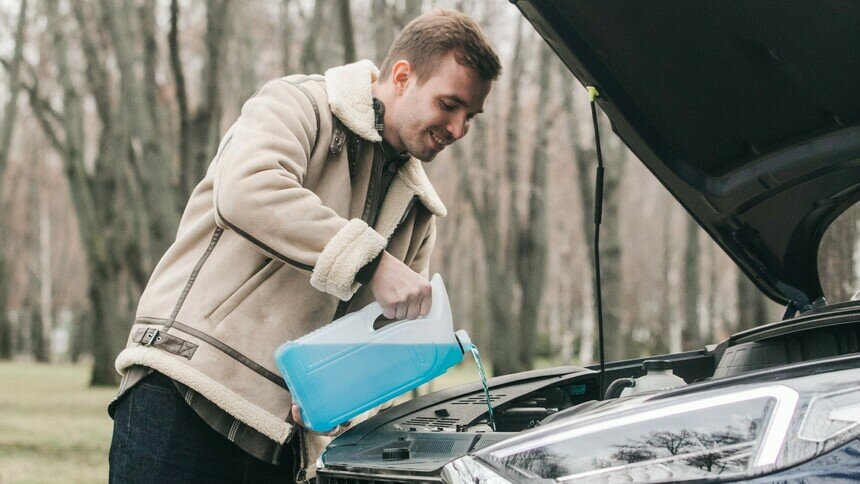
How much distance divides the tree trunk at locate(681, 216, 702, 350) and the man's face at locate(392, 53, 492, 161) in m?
16.5

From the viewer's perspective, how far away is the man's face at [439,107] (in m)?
2.53

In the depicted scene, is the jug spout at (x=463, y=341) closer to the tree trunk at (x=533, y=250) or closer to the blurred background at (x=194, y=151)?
the blurred background at (x=194, y=151)

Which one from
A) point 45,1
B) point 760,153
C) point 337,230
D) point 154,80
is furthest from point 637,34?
point 45,1

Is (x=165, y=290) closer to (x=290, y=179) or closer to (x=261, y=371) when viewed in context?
(x=261, y=371)

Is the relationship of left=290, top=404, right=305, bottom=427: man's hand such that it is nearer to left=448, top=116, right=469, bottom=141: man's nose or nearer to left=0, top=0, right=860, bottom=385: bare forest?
left=448, top=116, right=469, bottom=141: man's nose

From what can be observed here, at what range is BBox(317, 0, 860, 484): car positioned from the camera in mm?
1743

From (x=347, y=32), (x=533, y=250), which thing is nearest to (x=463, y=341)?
(x=347, y=32)

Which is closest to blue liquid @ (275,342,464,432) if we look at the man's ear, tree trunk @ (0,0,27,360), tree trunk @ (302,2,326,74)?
the man's ear

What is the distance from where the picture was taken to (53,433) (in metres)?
10.6

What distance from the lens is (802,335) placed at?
8.68ft

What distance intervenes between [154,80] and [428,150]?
11.4m

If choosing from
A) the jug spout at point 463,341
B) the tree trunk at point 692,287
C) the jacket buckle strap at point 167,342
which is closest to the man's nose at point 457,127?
the jug spout at point 463,341

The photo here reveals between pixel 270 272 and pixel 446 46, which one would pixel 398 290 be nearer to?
pixel 270 272

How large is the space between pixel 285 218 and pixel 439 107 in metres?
0.52
